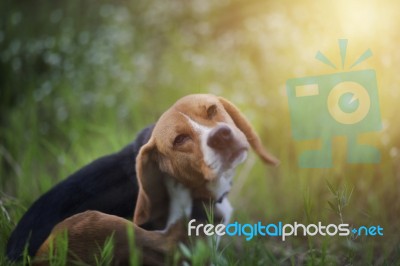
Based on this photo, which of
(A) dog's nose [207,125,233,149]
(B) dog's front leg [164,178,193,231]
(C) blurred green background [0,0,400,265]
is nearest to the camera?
(A) dog's nose [207,125,233,149]

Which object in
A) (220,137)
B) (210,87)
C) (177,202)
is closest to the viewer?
(220,137)

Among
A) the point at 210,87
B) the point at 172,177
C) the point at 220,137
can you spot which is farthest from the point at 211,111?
the point at 210,87

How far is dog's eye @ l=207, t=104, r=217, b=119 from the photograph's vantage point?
5.66ft

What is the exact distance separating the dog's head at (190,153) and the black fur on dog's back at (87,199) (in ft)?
0.30

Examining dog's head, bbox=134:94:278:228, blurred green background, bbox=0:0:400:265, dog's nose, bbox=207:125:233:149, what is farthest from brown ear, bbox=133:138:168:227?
blurred green background, bbox=0:0:400:265

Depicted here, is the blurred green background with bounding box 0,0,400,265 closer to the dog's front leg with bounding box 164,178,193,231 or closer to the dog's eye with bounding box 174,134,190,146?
the dog's front leg with bounding box 164,178,193,231

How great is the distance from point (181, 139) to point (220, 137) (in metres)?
0.11

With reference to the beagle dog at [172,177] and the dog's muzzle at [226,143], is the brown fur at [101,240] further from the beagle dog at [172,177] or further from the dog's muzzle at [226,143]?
the dog's muzzle at [226,143]

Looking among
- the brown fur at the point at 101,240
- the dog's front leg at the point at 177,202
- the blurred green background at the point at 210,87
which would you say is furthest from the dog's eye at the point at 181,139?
the blurred green background at the point at 210,87

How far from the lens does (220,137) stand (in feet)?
5.43

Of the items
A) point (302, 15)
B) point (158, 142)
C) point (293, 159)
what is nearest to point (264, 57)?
point (302, 15)

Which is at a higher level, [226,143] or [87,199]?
[226,143]

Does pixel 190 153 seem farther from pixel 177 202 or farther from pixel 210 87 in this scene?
pixel 210 87

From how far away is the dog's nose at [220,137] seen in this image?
165cm
